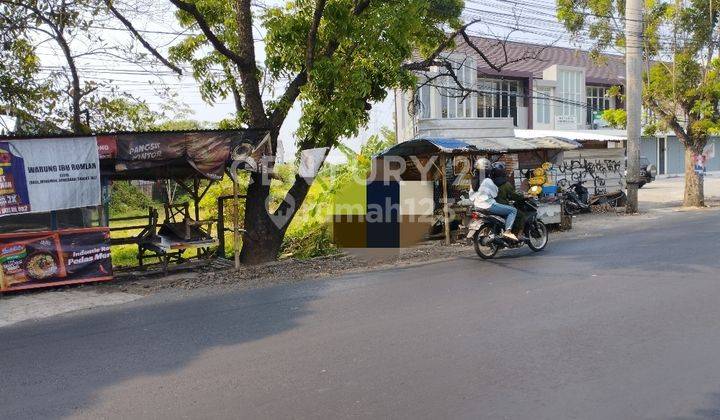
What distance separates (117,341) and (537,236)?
798 cm

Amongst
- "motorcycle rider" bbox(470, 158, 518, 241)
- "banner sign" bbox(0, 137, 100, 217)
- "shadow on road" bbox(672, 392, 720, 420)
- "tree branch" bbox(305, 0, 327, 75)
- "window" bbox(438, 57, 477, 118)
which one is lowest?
"shadow on road" bbox(672, 392, 720, 420)

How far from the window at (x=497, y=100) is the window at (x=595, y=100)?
24.1 ft

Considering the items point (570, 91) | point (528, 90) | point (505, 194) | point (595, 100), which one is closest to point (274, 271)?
point (505, 194)

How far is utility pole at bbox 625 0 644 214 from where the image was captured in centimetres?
1852

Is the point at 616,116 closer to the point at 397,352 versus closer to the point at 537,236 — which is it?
the point at 537,236

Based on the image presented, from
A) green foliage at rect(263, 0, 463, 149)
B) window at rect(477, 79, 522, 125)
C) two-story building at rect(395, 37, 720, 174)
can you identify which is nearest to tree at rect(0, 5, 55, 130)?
green foliage at rect(263, 0, 463, 149)

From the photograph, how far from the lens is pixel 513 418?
13.5 ft

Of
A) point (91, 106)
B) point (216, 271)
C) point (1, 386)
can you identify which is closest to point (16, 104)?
point (91, 106)

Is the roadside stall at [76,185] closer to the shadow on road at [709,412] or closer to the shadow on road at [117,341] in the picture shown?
the shadow on road at [117,341]

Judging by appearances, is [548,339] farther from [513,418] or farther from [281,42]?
[281,42]

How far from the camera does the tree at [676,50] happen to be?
19766mm

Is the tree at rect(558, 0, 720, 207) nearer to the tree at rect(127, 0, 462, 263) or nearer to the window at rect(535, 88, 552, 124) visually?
the tree at rect(127, 0, 462, 263)

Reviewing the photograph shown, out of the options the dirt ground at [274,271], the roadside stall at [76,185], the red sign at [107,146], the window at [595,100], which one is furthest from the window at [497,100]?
the red sign at [107,146]

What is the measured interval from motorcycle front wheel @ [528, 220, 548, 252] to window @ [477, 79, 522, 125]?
1996 cm
